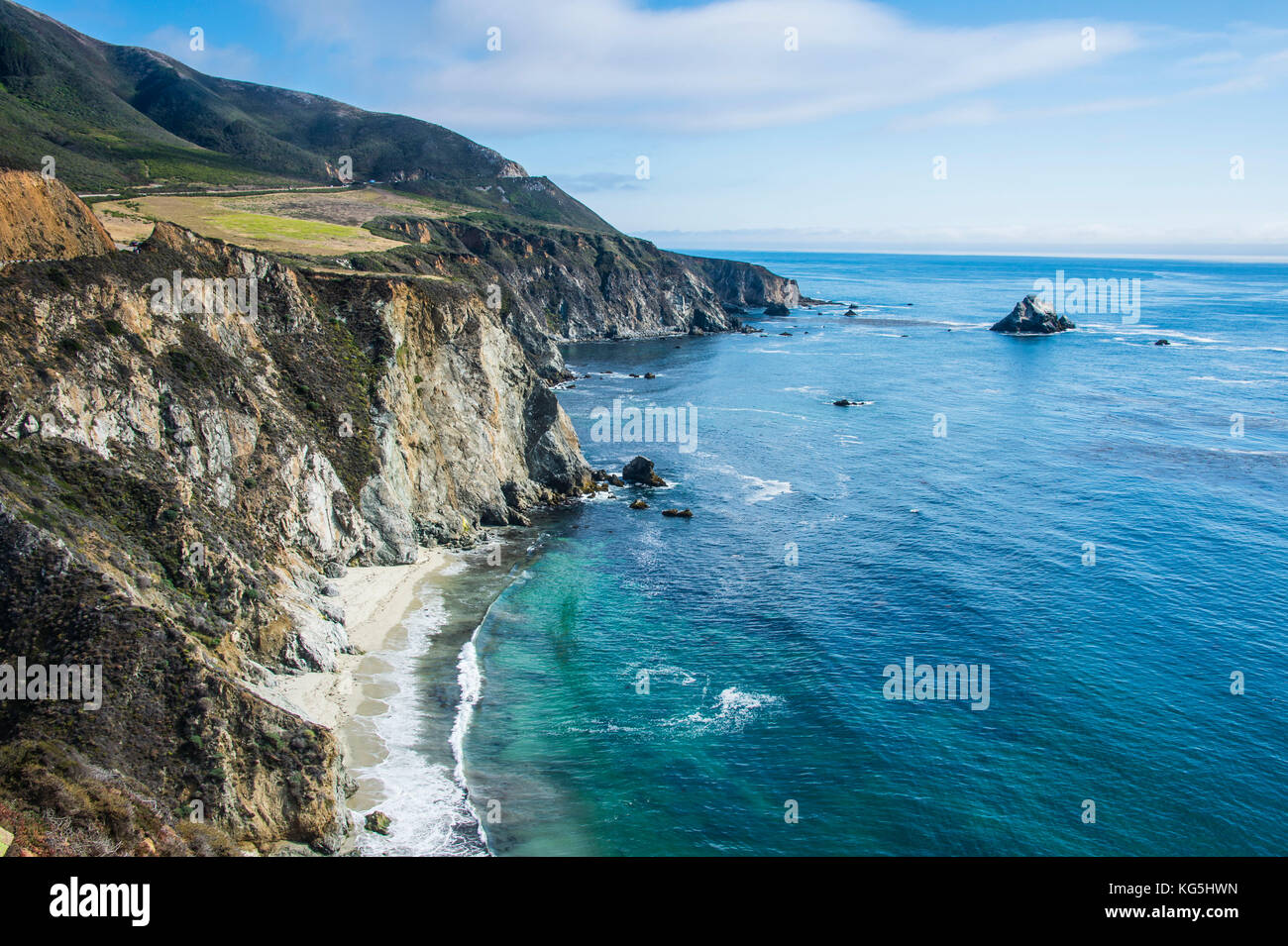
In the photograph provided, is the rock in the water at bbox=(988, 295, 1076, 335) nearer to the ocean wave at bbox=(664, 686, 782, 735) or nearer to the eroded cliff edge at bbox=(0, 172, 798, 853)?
the eroded cliff edge at bbox=(0, 172, 798, 853)

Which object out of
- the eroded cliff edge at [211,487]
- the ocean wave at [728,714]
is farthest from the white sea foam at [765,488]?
the ocean wave at [728,714]

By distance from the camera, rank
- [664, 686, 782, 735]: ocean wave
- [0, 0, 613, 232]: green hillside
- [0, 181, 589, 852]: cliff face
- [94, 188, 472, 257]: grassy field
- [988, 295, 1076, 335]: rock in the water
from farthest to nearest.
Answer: [988, 295, 1076, 335]: rock in the water < [0, 0, 613, 232]: green hillside < [94, 188, 472, 257]: grassy field < [664, 686, 782, 735]: ocean wave < [0, 181, 589, 852]: cliff face

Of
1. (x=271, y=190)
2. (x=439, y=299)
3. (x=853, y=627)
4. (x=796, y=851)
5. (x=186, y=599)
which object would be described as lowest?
(x=796, y=851)

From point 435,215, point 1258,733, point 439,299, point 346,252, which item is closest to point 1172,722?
point 1258,733

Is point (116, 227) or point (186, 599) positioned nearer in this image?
point (186, 599)

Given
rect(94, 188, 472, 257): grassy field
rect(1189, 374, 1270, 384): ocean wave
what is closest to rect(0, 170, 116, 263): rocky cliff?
rect(94, 188, 472, 257): grassy field

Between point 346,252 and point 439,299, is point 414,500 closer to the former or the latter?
point 439,299
